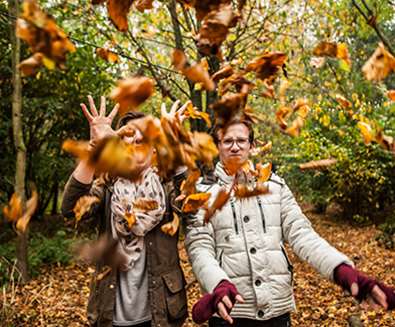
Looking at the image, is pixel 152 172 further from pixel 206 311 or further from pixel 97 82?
pixel 97 82

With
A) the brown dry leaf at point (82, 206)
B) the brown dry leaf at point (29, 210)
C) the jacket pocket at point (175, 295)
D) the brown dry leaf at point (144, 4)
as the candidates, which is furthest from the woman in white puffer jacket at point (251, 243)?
the brown dry leaf at point (29, 210)

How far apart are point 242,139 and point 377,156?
27.1 feet

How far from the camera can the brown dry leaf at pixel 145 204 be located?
1948 millimetres

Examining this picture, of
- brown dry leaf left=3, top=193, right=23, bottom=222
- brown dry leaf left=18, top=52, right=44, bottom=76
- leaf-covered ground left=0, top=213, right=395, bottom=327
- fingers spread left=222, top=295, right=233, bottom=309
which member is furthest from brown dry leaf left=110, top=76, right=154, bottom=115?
leaf-covered ground left=0, top=213, right=395, bottom=327

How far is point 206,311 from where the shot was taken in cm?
166

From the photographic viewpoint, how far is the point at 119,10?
51.2 inches

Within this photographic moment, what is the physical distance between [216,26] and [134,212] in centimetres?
109

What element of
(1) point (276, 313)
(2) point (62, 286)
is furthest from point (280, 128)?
(2) point (62, 286)

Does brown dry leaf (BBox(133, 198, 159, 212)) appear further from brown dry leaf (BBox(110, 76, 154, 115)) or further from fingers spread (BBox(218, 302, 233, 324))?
brown dry leaf (BBox(110, 76, 154, 115))

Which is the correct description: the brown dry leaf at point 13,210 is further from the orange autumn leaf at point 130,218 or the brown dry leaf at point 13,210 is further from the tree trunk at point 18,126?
the tree trunk at point 18,126

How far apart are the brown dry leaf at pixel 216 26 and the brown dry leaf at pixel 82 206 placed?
1033 millimetres

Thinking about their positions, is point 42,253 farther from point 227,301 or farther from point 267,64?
point 267,64

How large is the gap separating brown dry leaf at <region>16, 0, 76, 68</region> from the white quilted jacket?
1186mm

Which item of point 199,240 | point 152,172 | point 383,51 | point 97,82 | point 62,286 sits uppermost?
point 97,82
